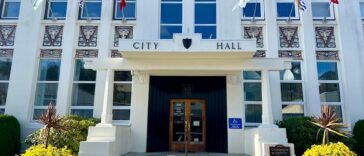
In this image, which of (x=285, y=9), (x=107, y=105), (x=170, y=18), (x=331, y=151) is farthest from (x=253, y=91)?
(x=107, y=105)

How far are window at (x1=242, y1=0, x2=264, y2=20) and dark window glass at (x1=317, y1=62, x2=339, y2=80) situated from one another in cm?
376

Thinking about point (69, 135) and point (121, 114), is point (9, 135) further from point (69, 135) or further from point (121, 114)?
point (121, 114)

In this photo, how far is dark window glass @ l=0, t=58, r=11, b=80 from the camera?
50.5 ft

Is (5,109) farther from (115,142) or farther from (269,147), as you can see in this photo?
(269,147)

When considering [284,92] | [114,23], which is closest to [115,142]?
[114,23]

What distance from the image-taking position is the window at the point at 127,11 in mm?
15893

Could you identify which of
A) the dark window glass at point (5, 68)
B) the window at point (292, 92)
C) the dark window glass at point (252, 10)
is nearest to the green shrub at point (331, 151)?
the window at point (292, 92)

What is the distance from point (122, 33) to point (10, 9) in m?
6.22

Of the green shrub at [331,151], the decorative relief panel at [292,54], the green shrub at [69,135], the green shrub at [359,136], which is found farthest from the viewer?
the decorative relief panel at [292,54]

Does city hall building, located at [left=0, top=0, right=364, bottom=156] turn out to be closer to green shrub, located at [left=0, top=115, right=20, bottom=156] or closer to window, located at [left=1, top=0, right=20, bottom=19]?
window, located at [left=1, top=0, right=20, bottom=19]

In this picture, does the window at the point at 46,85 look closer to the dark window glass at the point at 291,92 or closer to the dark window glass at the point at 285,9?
the dark window glass at the point at 291,92

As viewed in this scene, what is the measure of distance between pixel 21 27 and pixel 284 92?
13.3 meters

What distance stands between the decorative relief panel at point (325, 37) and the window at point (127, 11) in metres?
9.23

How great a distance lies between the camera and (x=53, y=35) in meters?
15.6
